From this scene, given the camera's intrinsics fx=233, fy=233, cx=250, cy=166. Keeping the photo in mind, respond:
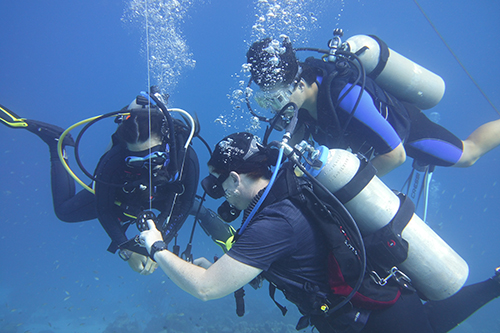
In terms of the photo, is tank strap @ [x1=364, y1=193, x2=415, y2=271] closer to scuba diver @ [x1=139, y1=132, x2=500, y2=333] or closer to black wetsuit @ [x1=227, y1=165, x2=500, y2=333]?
scuba diver @ [x1=139, y1=132, x2=500, y2=333]

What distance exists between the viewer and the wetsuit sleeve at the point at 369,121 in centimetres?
277

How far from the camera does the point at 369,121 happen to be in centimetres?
278

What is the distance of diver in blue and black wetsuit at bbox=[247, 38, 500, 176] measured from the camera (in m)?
2.81

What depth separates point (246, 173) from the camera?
7.08 ft

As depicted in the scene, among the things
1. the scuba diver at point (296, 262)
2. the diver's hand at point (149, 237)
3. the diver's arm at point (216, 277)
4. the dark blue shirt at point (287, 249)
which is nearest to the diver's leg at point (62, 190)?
the diver's hand at point (149, 237)

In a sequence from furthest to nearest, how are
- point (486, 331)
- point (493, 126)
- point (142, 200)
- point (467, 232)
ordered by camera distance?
1. point (467, 232)
2. point (486, 331)
3. point (142, 200)
4. point (493, 126)

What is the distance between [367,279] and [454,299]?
1165mm

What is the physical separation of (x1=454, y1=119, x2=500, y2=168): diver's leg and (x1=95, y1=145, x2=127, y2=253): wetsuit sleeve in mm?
5412

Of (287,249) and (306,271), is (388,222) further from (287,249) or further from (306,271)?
(287,249)

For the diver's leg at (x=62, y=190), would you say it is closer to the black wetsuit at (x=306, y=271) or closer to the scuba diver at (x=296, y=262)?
the scuba diver at (x=296, y=262)

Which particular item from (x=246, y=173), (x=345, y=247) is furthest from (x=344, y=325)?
(x=246, y=173)

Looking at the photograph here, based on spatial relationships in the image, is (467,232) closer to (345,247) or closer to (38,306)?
(345,247)

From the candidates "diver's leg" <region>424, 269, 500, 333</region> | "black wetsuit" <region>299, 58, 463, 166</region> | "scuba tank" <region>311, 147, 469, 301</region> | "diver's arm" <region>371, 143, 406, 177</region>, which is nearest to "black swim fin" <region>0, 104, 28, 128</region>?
"black wetsuit" <region>299, 58, 463, 166</region>

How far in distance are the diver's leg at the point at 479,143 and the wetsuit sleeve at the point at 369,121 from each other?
1.76m
